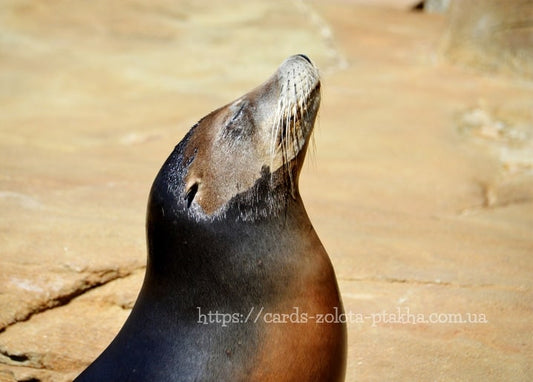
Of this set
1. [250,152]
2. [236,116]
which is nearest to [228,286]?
[250,152]

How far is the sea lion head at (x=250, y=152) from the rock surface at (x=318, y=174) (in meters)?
1.10

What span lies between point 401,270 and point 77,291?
1.70 meters

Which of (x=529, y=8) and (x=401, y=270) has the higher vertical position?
(x=529, y=8)

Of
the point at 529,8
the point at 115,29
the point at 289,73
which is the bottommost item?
the point at 115,29

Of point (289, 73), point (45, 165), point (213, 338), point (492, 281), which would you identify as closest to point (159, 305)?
point (213, 338)

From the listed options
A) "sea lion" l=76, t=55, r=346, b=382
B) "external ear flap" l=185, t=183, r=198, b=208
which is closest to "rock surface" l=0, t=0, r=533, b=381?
"sea lion" l=76, t=55, r=346, b=382

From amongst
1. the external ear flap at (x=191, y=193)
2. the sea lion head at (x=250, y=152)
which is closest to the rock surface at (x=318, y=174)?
the sea lion head at (x=250, y=152)

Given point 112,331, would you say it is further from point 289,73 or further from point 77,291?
point 289,73

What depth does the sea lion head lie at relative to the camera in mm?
2496

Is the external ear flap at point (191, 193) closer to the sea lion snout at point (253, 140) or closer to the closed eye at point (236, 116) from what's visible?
the sea lion snout at point (253, 140)

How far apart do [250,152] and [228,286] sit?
488mm

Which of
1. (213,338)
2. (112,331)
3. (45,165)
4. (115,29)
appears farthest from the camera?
(115,29)

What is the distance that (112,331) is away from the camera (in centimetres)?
358

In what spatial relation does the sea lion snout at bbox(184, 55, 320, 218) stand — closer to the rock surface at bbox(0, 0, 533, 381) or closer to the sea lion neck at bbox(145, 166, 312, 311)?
the sea lion neck at bbox(145, 166, 312, 311)
